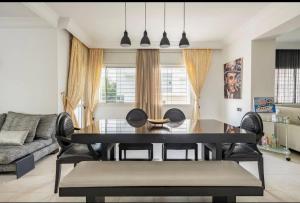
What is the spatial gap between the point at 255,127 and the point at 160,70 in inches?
159

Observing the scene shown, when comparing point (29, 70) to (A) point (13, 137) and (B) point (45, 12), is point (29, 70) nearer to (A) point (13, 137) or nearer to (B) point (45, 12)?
(B) point (45, 12)

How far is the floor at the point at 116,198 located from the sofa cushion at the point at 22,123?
0.53m

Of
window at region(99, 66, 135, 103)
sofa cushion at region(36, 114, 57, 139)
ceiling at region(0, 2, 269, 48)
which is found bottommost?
sofa cushion at region(36, 114, 57, 139)

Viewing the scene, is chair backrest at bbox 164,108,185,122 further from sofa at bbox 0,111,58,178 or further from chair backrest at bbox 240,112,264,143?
sofa at bbox 0,111,58,178

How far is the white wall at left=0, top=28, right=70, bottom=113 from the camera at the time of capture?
14.5 feet

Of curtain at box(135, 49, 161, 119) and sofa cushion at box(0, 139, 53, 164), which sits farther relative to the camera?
curtain at box(135, 49, 161, 119)

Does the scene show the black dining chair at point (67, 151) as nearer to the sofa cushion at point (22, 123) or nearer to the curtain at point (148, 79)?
the sofa cushion at point (22, 123)

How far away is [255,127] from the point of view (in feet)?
8.91

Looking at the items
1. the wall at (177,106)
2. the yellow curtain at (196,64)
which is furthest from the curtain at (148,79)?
the yellow curtain at (196,64)

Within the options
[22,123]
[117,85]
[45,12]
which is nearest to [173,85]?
[117,85]

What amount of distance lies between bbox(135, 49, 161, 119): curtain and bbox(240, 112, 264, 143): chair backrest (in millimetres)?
3486

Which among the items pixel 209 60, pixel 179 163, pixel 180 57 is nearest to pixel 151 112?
pixel 180 57

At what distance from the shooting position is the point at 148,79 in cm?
633

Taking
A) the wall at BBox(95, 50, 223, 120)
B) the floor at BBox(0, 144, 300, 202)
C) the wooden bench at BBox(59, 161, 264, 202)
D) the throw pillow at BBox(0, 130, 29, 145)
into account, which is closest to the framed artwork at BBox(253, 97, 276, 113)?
the floor at BBox(0, 144, 300, 202)
